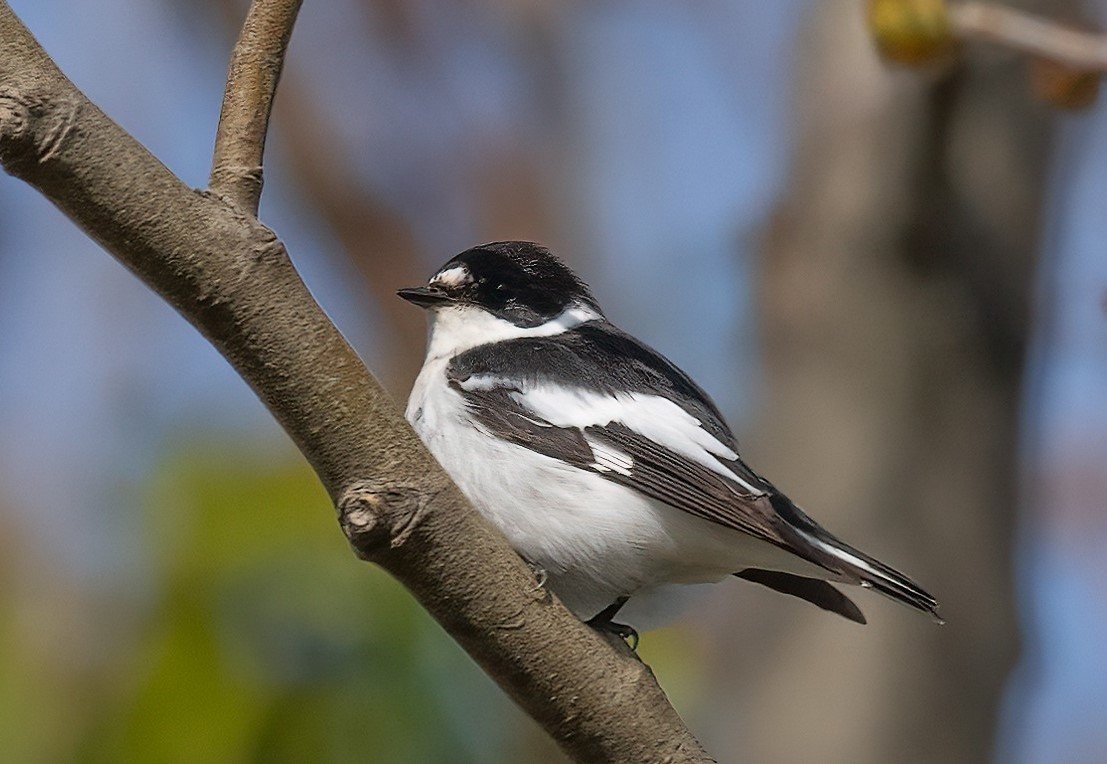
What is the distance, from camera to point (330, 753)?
3.00m

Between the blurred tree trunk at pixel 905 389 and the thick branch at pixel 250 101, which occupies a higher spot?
the thick branch at pixel 250 101

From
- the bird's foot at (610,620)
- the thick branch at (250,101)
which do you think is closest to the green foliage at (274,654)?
the bird's foot at (610,620)

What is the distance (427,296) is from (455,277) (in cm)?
9

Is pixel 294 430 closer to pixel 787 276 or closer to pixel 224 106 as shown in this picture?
pixel 224 106

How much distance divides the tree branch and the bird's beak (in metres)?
1.22

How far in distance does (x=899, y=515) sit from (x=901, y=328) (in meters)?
0.75

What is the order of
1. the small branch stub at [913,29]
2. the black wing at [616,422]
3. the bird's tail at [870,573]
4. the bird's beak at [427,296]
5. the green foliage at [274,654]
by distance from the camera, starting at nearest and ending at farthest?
the bird's tail at [870,573], the black wing at [616,422], the small branch stub at [913,29], the green foliage at [274,654], the bird's beak at [427,296]

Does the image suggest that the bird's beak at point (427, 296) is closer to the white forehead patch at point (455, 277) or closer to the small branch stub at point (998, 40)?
the white forehead patch at point (455, 277)

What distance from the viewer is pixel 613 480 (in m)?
2.63

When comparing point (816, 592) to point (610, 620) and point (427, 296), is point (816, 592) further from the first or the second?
point (427, 296)

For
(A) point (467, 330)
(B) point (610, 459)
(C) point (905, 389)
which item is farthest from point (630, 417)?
(C) point (905, 389)

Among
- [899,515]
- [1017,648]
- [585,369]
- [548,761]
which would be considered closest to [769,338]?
[899,515]

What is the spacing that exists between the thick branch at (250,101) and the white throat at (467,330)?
4.09ft

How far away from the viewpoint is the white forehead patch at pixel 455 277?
319cm
